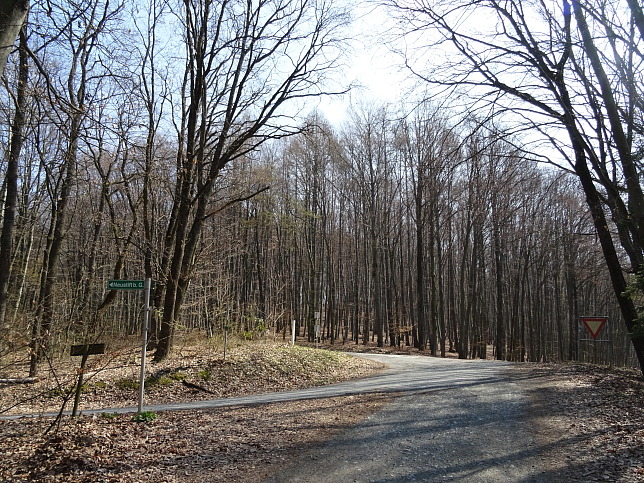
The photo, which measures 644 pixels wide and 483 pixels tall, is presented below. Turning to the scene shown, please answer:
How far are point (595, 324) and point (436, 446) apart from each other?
10189 millimetres

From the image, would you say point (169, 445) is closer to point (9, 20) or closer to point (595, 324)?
point (9, 20)

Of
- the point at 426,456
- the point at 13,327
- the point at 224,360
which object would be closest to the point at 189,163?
the point at 224,360

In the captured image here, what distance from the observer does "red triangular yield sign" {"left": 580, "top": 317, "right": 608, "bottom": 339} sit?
13711mm

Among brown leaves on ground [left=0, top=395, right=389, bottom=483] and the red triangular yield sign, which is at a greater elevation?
the red triangular yield sign

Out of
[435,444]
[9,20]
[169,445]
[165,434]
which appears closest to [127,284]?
[165,434]

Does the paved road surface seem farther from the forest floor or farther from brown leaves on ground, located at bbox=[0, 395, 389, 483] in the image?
brown leaves on ground, located at bbox=[0, 395, 389, 483]

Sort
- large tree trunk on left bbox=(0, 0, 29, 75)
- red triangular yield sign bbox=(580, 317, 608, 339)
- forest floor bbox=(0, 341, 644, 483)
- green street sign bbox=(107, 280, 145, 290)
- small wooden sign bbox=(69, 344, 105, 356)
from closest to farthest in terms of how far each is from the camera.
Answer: large tree trunk on left bbox=(0, 0, 29, 75), forest floor bbox=(0, 341, 644, 483), small wooden sign bbox=(69, 344, 105, 356), green street sign bbox=(107, 280, 145, 290), red triangular yield sign bbox=(580, 317, 608, 339)

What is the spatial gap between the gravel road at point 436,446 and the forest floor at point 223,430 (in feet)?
0.96

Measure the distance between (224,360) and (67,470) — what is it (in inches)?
350

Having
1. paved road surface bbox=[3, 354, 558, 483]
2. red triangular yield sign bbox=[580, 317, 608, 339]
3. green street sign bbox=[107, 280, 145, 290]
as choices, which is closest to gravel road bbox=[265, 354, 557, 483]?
paved road surface bbox=[3, 354, 558, 483]

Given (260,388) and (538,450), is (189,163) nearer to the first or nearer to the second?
(260,388)

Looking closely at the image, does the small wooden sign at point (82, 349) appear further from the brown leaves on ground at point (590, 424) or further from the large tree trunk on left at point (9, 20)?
the brown leaves on ground at point (590, 424)

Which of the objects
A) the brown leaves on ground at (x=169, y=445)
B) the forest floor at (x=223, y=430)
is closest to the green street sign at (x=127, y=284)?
the forest floor at (x=223, y=430)

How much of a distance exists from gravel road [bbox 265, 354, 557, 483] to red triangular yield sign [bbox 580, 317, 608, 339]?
18.6 ft
